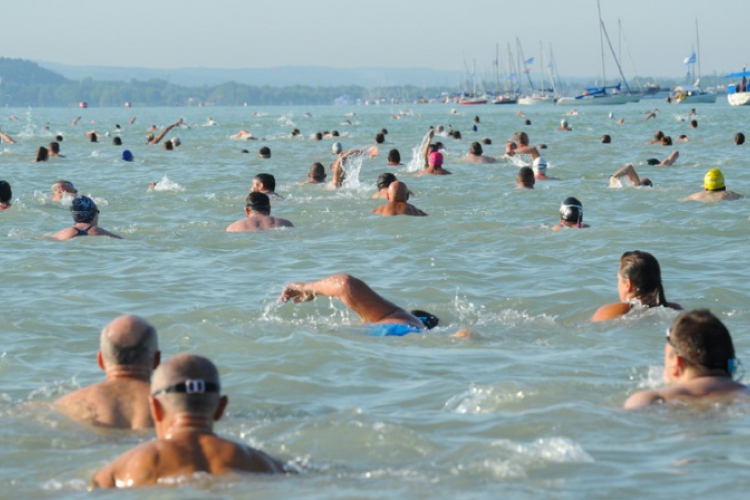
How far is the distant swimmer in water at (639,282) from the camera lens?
9.04 m

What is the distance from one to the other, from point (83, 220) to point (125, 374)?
8121 millimetres

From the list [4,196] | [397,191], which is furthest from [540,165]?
[4,196]

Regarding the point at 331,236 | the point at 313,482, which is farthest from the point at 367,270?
the point at 313,482

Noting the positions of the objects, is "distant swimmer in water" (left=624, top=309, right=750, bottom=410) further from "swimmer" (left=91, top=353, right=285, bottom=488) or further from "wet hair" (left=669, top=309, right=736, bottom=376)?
"swimmer" (left=91, top=353, right=285, bottom=488)

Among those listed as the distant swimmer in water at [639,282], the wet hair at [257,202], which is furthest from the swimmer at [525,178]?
the distant swimmer in water at [639,282]

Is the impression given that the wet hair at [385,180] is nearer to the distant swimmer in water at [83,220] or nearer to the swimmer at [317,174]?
the swimmer at [317,174]

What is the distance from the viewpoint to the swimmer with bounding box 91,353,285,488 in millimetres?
5062

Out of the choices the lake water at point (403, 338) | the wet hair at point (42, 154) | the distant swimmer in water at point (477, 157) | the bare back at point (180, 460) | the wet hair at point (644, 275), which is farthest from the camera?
the wet hair at point (42, 154)

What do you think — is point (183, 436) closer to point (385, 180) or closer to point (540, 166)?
point (385, 180)

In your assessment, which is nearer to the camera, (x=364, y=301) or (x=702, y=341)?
(x=702, y=341)

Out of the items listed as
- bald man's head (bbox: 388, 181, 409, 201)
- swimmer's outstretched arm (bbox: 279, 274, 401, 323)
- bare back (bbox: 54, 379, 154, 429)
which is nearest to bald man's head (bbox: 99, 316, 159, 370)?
bare back (bbox: 54, 379, 154, 429)

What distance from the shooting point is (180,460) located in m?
5.05

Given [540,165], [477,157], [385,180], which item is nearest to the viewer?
[385,180]

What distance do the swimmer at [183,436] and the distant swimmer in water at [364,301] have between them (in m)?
2.99
